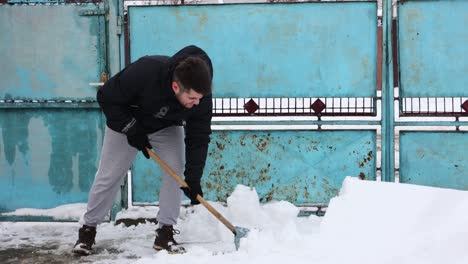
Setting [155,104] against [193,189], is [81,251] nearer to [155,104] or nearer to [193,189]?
[193,189]

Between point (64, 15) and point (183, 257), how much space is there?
2.28 metres

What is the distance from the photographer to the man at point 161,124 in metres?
3.62

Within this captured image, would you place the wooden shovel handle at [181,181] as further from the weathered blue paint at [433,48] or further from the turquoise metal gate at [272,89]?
the weathered blue paint at [433,48]

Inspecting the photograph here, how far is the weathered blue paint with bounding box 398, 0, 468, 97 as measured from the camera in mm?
4746

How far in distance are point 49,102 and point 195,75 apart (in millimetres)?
1954

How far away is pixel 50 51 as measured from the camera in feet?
16.0

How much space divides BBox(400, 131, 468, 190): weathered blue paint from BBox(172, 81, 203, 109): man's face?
203cm

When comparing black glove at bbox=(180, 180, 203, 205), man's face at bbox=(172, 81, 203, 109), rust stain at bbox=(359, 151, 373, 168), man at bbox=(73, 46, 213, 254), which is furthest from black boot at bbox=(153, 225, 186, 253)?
rust stain at bbox=(359, 151, 373, 168)

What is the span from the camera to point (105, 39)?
16.0 feet

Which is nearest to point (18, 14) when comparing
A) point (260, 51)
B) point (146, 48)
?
point (146, 48)

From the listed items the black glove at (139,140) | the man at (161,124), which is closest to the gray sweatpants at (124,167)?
the man at (161,124)

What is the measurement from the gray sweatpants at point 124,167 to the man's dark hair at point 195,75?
0.74 meters

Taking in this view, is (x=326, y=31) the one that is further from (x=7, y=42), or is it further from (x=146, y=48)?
(x=7, y=42)

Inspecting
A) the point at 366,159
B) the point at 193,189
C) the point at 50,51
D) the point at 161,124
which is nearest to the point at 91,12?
the point at 50,51
